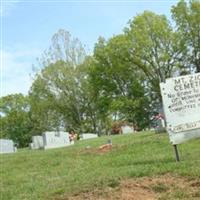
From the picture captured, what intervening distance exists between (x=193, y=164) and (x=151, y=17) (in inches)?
1960

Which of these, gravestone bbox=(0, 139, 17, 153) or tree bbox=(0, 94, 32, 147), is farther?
tree bbox=(0, 94, 32, 147)

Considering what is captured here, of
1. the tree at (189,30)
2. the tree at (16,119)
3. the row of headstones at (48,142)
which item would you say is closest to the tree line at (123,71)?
the tree at (189,30)

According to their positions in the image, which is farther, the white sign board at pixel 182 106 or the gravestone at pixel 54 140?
the gravestone at pixel 54 140

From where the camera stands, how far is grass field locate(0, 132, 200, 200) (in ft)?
31.4

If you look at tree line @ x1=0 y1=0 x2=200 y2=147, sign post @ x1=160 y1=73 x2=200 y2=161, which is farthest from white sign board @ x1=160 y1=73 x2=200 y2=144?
tree line @ x1=0 y1=0 x2=200 y2=147

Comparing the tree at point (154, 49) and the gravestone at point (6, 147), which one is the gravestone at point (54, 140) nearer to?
the gravestone at point (6, 147)

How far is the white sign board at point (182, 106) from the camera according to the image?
39.7 feet

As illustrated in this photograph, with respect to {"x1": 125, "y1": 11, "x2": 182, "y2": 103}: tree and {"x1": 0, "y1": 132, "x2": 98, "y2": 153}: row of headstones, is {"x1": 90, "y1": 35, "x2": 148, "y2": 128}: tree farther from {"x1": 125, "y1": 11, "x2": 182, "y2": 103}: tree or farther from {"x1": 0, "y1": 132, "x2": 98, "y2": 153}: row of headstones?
{"x1": 0, "y1": 132, "x2": 98, "y2": 153}: row of headstones

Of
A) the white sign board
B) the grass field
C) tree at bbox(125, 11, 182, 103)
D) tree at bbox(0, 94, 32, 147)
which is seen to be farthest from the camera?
tree at bbox(0, 94, 32, 147)

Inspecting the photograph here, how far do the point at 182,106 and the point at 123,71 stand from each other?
46.8 meters

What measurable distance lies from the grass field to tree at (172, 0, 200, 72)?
40931 millimetres

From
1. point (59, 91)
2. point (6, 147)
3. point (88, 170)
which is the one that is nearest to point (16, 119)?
point (59, 91)

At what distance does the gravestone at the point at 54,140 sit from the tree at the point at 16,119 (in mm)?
42016

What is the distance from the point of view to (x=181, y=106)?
1216cm
